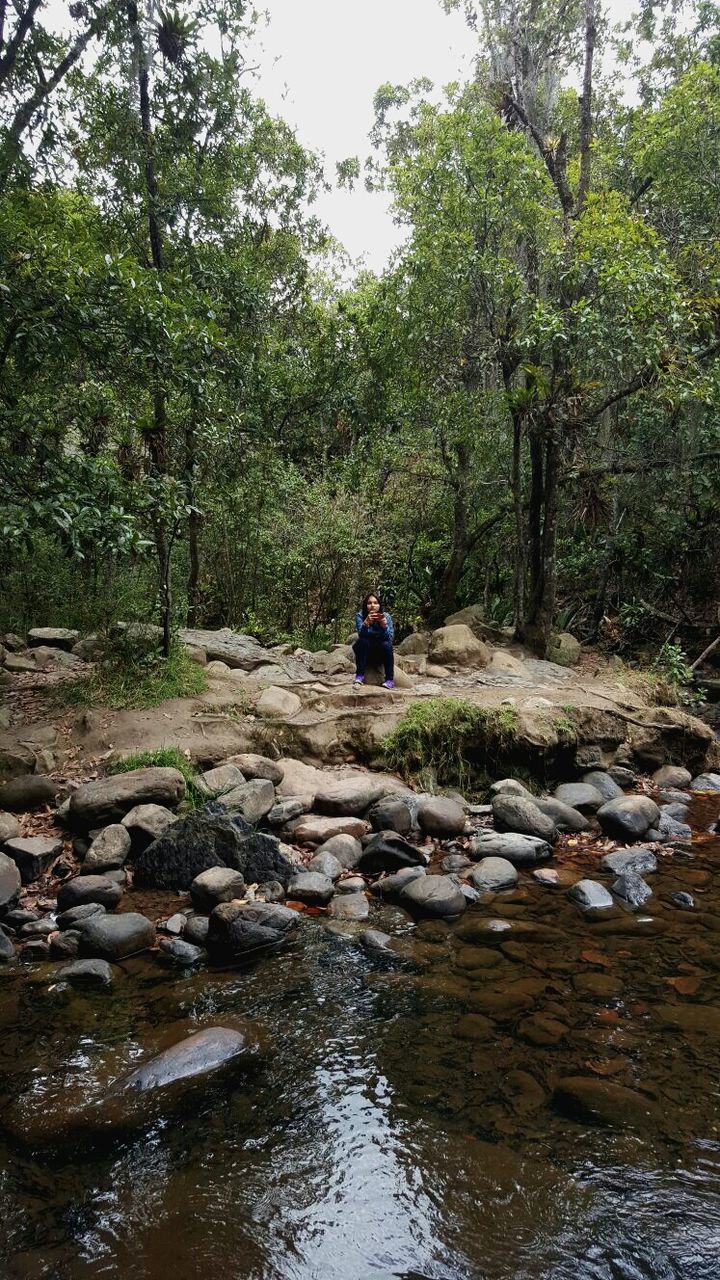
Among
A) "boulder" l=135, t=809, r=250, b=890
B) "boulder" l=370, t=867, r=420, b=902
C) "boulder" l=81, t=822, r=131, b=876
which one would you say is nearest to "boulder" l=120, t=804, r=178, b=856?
"boulder" l=81, t=822, r=131, b=876

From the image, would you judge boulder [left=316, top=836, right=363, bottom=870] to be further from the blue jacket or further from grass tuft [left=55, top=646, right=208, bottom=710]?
the blue jacket

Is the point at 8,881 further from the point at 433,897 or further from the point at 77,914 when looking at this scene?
the point at 433,897

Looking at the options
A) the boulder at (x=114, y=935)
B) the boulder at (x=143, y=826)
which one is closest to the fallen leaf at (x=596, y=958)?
the boulder at (x=114, y=935)

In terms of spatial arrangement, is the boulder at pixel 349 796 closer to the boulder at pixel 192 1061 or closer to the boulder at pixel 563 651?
the boulder at pixel 192 1061

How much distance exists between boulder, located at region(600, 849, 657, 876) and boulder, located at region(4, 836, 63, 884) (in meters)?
4.62

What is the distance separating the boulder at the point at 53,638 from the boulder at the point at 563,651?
308 inches

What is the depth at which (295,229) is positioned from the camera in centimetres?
1617

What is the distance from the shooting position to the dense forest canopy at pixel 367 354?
7.04m

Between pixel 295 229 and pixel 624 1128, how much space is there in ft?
57.7

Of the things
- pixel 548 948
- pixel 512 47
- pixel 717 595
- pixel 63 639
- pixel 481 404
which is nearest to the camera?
pixel 548 948

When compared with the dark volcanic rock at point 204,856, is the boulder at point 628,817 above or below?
below

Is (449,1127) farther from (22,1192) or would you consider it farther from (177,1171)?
(22,1192)

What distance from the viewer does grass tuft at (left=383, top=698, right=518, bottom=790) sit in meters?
7.90

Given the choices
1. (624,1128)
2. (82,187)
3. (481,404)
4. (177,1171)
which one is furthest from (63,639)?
(624,1128)
